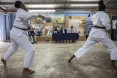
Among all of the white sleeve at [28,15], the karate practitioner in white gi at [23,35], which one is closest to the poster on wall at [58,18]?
the karate practitioner in white gi at [23,35]

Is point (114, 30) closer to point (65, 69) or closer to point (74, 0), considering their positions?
point (74, 0)

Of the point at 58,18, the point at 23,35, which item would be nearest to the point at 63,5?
the point at 58,18

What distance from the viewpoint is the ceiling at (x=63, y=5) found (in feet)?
48.7

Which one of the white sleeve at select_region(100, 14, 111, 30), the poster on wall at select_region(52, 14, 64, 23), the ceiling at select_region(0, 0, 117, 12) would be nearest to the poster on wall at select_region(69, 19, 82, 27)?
the poster on wall at select_region(52, 14, 64, 23)

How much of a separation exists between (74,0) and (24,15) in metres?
10.6

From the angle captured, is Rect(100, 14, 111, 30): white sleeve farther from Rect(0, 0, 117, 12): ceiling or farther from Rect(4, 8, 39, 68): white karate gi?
Rect(0, 0, 117, 12): ceiling

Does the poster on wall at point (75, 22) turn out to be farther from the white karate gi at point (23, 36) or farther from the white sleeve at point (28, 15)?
the white sleeve at point (28, 15)

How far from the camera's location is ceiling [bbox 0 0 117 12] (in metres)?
14.8

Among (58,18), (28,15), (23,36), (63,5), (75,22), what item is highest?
(63,5)

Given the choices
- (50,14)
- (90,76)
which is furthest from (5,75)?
(50,14)

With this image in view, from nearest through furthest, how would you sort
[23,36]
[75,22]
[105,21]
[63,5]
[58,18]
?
[23,36], [105,21], [63,5], [75,22], [58,18]

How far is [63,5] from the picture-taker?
17203 millimetres

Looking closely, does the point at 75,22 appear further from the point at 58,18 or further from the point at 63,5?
the point at 63,5

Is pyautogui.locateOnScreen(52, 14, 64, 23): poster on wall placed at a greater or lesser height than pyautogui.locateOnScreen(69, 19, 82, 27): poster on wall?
greater
